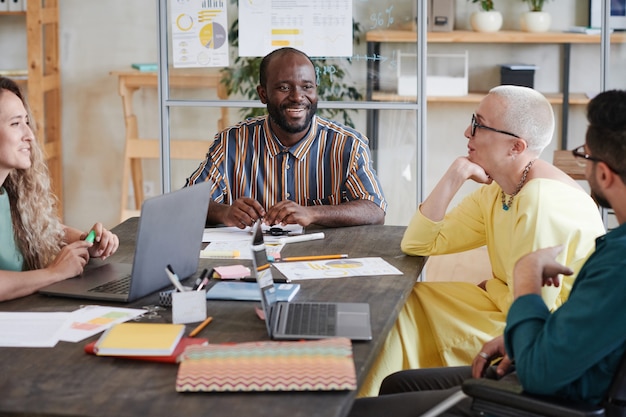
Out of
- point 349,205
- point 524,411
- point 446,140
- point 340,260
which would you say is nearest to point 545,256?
point 524,411

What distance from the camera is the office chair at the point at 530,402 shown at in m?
1.62

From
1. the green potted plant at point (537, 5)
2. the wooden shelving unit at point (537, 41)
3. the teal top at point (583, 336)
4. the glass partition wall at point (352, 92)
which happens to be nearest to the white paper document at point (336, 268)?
the teal top at point (583, 336)

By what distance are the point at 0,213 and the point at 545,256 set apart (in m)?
1.42

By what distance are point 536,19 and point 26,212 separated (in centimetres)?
355

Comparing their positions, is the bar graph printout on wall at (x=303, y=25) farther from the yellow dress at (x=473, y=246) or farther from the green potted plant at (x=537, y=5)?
the green potted plant at (x=537, y=5)

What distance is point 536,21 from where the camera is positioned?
5203mm

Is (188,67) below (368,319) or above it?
above

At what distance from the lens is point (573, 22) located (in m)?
5.34

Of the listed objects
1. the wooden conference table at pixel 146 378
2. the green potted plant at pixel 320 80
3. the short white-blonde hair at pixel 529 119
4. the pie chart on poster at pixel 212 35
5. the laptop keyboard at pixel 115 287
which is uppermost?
the pie chart on poster at pixel 212 35

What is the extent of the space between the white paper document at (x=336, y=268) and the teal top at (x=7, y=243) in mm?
685

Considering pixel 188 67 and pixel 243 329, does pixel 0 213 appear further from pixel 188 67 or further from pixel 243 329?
pixel 188 67

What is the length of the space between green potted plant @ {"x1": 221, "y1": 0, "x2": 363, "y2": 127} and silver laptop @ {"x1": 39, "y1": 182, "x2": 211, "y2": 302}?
6.10ft

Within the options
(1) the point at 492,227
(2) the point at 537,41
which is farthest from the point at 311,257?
(2) the point at 537,41

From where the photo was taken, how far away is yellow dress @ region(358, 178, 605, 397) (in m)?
2.31
